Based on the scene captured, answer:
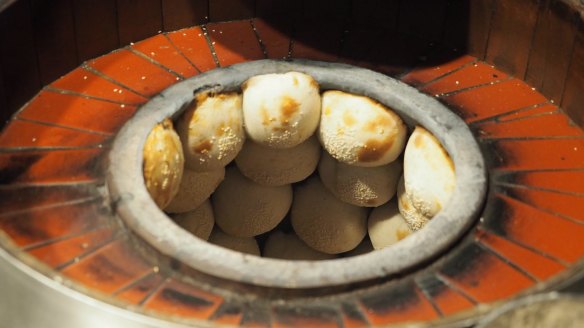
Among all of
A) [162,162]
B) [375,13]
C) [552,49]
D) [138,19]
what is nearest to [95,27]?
[138,19]

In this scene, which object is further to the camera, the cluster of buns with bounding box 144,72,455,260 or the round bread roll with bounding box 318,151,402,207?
the round bread roll with bounding box 318,151,402,207

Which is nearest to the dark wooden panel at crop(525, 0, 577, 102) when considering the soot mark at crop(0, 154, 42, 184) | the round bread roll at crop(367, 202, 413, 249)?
the round bread roll at crop(367, 202, 413, 249)

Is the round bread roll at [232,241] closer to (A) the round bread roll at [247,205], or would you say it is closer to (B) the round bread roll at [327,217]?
(A) the round bread roll at [247,205]

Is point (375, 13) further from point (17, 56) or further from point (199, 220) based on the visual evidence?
point (17, 56)

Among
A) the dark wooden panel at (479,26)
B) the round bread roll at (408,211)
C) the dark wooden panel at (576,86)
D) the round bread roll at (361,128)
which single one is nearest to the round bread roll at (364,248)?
the round bread roll at (408,211)

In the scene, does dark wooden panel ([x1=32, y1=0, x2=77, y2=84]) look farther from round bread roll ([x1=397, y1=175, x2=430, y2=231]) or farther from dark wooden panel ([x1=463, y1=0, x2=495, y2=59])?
dark wooden panel ([x1=463, y1=0, x2=495, y2=59])
